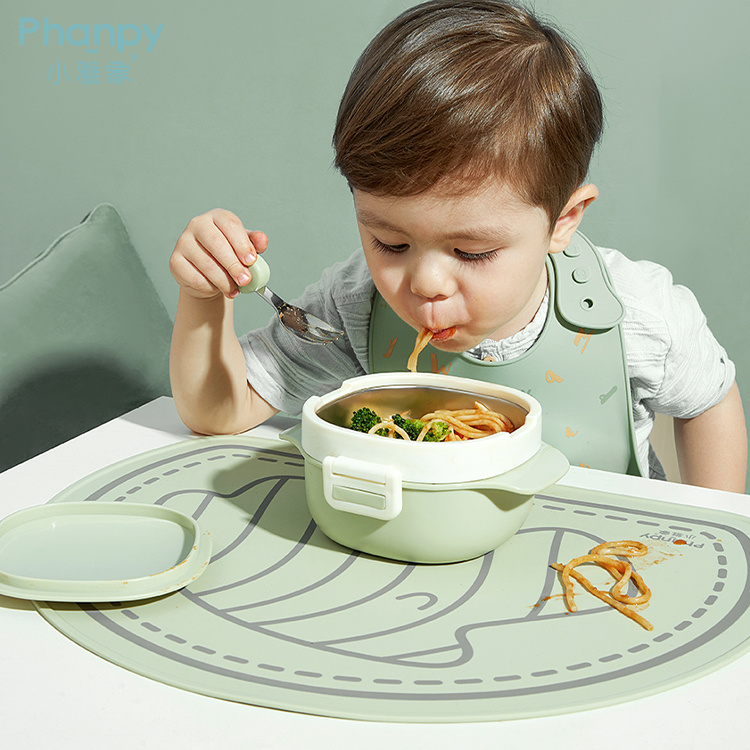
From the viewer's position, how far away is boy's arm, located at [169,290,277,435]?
96 centimetres

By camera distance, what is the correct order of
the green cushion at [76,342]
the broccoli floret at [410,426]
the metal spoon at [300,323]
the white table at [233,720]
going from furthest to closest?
the green cushion at [76,342], the metal spoon at [300,323], the broccoli floret at [410,426], the white table at [233,720]

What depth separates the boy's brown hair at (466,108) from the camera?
0.79 meters

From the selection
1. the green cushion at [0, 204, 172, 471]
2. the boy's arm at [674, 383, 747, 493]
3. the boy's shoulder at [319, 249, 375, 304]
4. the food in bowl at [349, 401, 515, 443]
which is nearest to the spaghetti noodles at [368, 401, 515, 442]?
the food in bowl at [349, 401, 515, 443]

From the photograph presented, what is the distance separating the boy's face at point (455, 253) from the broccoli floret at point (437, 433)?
156 mm

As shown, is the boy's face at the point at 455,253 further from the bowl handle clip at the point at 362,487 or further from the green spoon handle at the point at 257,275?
the bowl handle clip at the point at 362,487

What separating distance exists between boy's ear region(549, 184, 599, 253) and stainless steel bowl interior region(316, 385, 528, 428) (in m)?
Result: 0.26

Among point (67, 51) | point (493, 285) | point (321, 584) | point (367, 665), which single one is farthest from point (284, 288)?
point (367, 665)

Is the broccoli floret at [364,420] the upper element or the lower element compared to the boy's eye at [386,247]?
lower

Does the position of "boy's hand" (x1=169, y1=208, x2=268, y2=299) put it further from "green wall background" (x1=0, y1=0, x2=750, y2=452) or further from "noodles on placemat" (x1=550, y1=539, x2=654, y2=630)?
"green wall background" (x1=0, y1=0, x2=750, y2=452)

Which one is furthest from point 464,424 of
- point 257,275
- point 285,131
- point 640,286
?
point 285,131

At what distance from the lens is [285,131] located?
5.45ft

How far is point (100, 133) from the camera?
5.89ft

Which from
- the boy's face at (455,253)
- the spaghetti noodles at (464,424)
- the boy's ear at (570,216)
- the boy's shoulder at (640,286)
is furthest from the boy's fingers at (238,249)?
the boy's shoulder at (640,286)

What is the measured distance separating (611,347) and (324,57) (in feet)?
2.84
